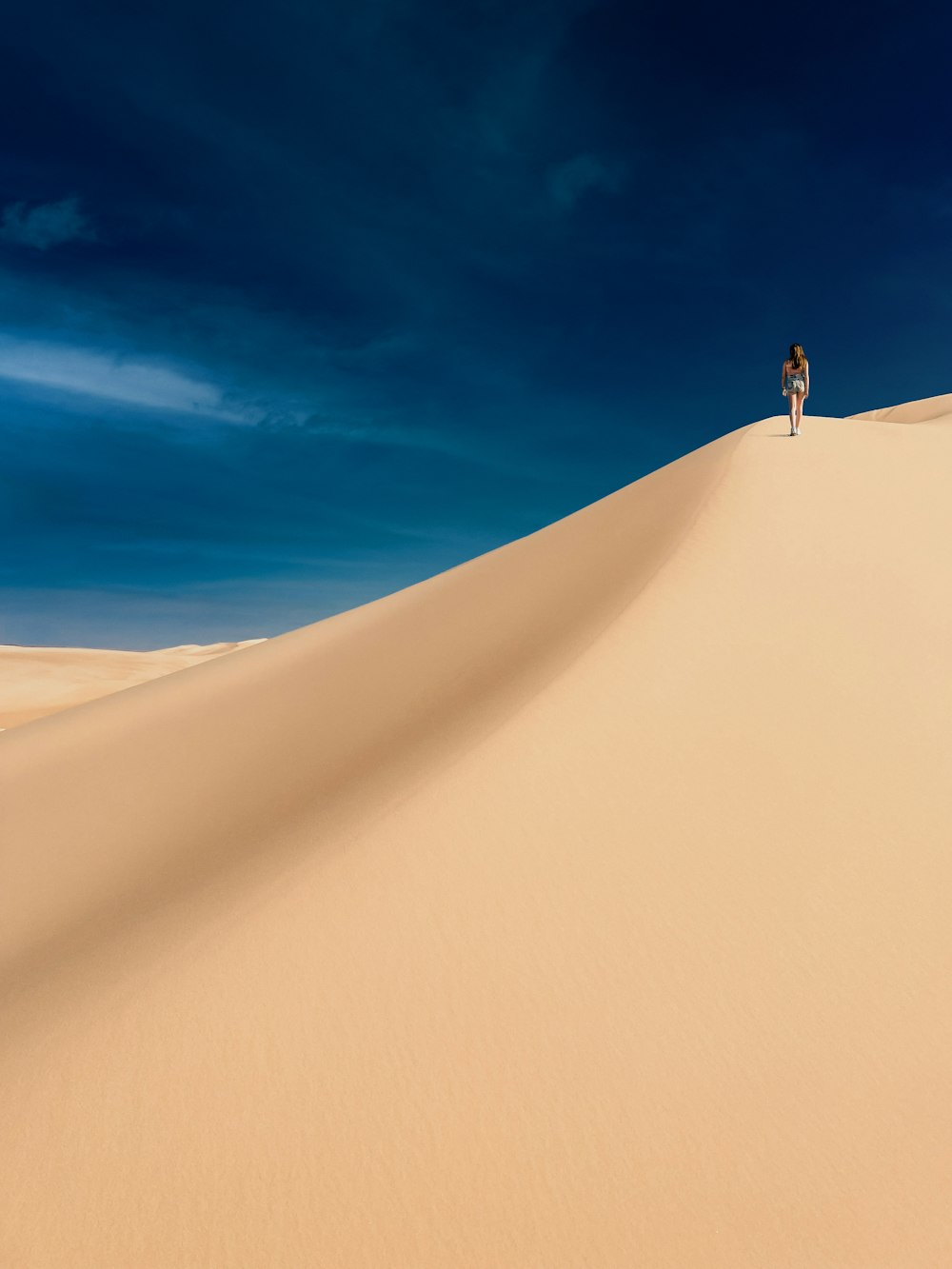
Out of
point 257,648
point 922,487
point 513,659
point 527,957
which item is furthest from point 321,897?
point 257,648

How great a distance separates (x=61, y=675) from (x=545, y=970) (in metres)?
33.5

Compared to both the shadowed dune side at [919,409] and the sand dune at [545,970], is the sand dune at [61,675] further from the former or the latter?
the shadowed dune side at [919,409]

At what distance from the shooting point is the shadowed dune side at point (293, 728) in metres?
4.57

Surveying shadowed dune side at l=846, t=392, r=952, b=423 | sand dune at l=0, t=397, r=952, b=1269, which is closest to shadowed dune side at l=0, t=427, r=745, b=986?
sand dune at l=0, t=397, r=952, b=1269

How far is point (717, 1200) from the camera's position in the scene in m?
2.29

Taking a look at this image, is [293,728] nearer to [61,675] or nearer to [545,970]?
[545,970]

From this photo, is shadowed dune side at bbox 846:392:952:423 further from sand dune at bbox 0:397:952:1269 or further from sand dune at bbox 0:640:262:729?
sand dune at bbox 0:640:262:729

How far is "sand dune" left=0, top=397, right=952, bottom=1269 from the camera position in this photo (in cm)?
231

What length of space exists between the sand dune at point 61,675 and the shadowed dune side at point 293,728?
13864 millimetres

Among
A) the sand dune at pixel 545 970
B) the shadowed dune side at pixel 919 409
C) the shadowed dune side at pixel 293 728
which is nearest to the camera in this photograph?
the sand dune at pixel 545 970

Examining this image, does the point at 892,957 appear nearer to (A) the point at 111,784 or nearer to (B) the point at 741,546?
(B) the point at 741,546

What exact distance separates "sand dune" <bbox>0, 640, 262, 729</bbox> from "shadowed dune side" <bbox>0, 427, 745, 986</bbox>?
1386cm

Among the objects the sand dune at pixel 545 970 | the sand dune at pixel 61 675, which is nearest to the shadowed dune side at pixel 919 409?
the sand dune at pixel 545 970

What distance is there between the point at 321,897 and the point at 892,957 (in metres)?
2.22
